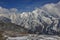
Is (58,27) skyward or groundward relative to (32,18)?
groundward

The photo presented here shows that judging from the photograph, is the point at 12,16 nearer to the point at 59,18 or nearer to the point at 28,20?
the point at 28,20

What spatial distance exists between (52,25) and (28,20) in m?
25.9

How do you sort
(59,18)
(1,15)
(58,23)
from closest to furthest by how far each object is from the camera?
(1,15), (58,23), (59,18)

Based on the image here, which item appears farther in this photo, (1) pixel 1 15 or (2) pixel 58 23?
(2) pixel 58 23

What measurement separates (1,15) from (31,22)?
32.5 metres

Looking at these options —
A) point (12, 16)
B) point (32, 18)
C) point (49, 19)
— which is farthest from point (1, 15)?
point (49, 19)

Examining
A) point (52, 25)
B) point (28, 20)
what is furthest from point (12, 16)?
point (52, 25)

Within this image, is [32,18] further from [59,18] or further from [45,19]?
[59,18]

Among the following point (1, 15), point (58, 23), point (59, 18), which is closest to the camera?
point (1, 15)

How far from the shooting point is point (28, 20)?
190m

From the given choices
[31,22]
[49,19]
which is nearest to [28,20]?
[31,22]

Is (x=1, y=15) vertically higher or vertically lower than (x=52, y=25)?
higher

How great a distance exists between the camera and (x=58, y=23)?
17938cm

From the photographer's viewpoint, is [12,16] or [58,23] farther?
[12,16]
